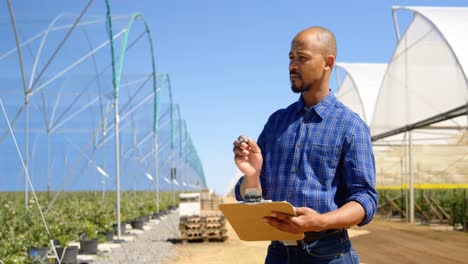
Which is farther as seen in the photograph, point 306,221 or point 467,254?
point 467,254

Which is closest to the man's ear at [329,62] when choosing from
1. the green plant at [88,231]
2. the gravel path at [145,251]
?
the gravel path at [145,251]

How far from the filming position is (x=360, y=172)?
2121 millimetres

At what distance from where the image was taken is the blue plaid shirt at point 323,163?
6.95 feet

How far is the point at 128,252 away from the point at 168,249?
1.18m

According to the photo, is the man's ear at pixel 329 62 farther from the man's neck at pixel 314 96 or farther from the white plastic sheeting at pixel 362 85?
the white plastic sheeting at pixel 362 85

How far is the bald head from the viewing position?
214 cm

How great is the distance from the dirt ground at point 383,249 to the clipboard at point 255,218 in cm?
970

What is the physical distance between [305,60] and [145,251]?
1206cm

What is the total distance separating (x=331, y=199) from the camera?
7.00 feet

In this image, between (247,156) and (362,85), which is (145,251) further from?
(362,85)

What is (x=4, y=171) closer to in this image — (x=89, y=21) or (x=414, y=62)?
(x=89, y=21)

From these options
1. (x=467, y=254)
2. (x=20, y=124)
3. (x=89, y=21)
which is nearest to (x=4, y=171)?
(x=20, y=124)

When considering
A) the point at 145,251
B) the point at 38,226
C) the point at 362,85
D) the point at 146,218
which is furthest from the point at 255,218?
the point at 362,85

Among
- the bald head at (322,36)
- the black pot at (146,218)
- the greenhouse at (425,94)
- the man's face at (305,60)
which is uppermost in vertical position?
the greenhouse at (425,94)
